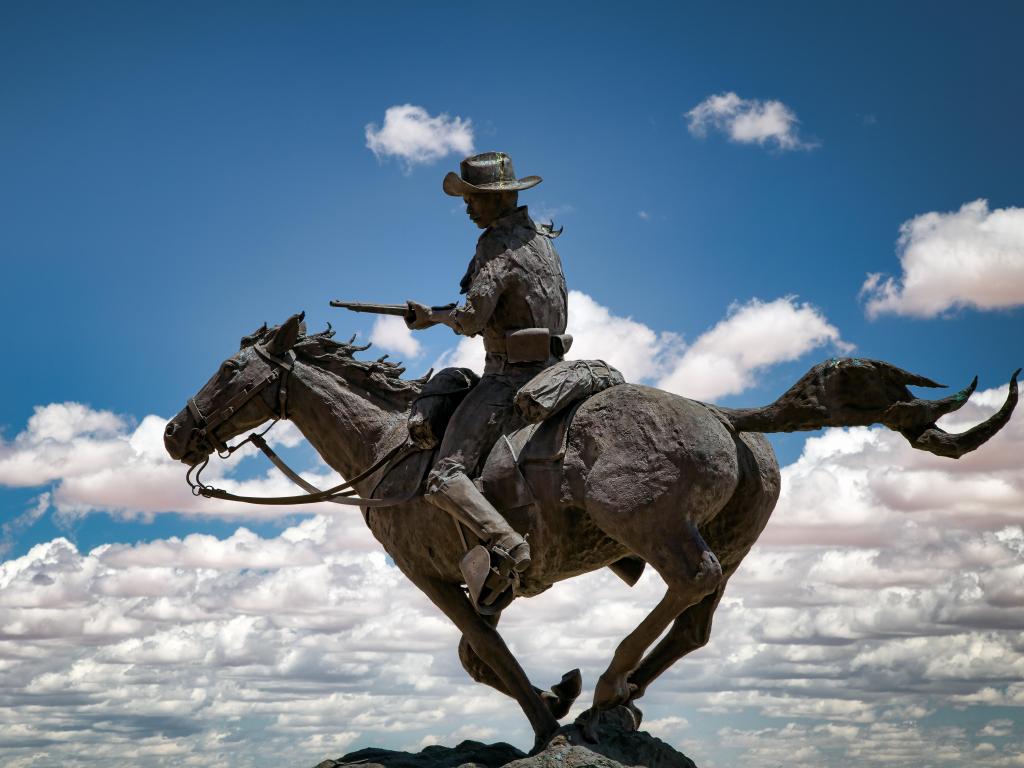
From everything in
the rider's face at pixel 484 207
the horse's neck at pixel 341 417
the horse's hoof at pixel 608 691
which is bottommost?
the horse's hoof at pixel 608 691

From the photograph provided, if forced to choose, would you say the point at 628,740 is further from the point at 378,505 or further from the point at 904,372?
the point at 904,372

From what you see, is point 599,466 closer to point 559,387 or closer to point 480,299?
point 559,387

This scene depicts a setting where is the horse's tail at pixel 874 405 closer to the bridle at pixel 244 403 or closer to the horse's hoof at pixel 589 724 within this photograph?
the horse's hoof at pixel 589 724

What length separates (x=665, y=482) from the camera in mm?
9805

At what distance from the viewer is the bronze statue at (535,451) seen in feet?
32.4

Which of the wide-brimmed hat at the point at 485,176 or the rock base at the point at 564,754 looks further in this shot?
the wide-brimmed hat at the point at 485,176

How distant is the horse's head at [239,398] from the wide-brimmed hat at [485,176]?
6.33 feet

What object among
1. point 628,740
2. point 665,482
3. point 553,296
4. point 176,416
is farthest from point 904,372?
point 176,416

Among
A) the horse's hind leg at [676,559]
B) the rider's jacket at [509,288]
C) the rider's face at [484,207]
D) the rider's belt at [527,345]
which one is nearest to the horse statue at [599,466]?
the horse's hind leg at [676,559]

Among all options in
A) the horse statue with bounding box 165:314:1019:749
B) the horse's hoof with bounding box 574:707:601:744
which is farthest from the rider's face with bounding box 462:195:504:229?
the horse's hoof with bounding box 574:707:601:744

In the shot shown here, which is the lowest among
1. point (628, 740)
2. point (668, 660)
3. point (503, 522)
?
point (628, 740)

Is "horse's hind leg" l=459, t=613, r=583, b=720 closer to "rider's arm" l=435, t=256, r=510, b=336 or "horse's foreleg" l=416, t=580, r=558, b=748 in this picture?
"horse's foreleg" l=416, t=580, r=558, b=748

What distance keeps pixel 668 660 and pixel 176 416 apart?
16.6 ft

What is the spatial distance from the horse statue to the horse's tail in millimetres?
11
